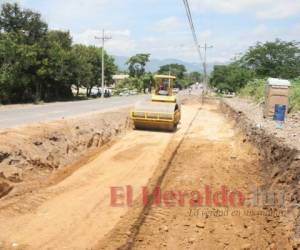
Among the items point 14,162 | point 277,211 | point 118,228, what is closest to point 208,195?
point 277,211

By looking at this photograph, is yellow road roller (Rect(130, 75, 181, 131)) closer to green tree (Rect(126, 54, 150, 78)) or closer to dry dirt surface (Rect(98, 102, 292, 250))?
dry dirt surface (Rect(98, 102, 292, 250))

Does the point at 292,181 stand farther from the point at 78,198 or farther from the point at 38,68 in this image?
the point at 38,68

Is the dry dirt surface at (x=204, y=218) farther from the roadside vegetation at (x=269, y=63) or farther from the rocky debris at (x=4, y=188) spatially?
the roadside vegetation at (x=269, y=63)

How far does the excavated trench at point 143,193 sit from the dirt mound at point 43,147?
0.04 meters

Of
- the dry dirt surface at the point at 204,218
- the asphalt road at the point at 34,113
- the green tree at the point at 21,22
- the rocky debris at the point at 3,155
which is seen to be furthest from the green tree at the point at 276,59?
the rocky debris at the point at 3,155

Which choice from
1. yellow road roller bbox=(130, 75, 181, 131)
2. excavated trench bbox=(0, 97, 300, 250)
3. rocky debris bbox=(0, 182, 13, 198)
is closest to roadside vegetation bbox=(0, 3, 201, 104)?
yellow road roller bbox=(130, 75, 181, 131)

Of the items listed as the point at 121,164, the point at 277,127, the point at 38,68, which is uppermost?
the point at 38,68

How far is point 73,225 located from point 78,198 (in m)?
1.74

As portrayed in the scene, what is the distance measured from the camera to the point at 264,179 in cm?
1177

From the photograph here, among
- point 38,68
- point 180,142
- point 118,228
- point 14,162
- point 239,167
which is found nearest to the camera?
point 118,228

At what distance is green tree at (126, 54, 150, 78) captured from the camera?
9312 cm

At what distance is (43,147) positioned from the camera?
41.9ft

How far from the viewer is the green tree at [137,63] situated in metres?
93.1

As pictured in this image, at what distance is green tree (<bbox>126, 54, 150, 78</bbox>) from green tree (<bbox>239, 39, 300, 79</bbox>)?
4958cm
